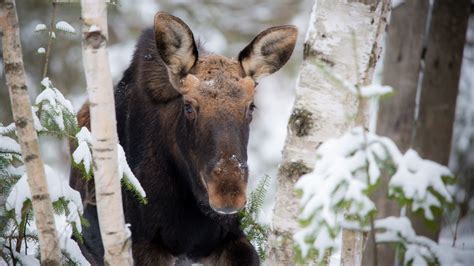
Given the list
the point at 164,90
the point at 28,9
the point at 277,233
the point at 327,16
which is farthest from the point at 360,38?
the point at 28,9

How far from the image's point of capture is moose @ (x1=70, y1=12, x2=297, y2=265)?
15.4 feet

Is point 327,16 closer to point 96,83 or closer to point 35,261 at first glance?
point 96,83

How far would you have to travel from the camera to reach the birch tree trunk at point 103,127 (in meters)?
3.39

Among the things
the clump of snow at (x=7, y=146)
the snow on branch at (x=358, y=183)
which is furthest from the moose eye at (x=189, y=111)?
the snow on branch at (x=358, y=183)

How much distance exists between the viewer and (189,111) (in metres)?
4.83

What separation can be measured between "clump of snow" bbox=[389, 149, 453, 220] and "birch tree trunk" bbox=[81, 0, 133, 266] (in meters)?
1.42

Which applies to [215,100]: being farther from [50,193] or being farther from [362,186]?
[362,186]

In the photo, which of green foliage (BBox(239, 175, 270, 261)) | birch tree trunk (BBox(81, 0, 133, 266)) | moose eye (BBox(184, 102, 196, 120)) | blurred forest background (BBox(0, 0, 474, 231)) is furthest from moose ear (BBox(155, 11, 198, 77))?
blurred forest background (BBox(0, 0, 474, 231))

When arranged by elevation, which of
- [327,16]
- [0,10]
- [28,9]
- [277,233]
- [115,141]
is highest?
[28,9]

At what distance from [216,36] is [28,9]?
136 inches

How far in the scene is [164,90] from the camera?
5355 mm

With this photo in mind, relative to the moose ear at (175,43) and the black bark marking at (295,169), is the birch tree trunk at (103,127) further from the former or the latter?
the moose ear at (175,43)

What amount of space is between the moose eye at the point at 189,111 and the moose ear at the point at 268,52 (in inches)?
21.4

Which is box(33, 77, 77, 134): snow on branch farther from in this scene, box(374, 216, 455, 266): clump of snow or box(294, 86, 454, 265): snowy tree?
box(374, 216, 455, 266): clump of snow
